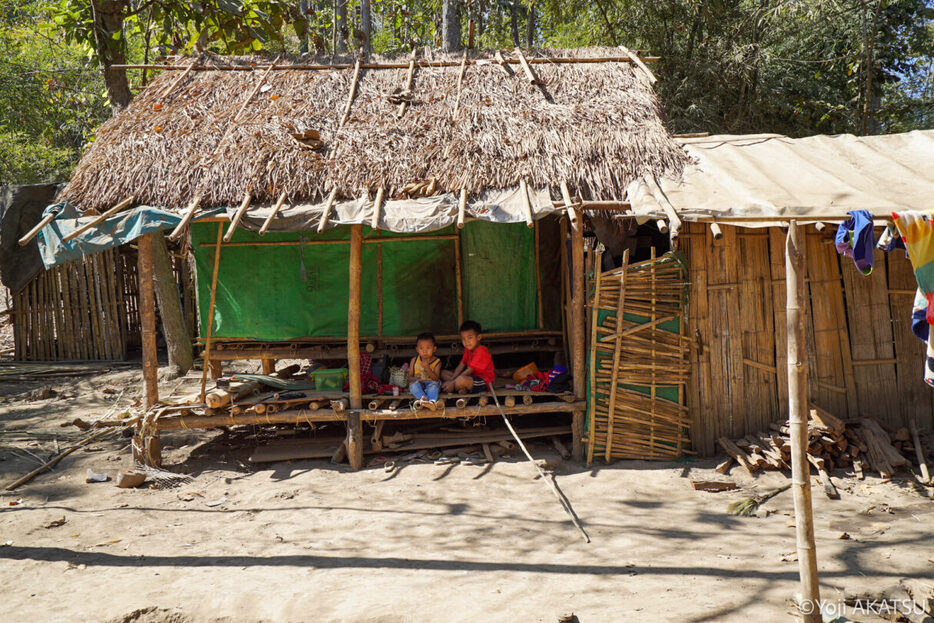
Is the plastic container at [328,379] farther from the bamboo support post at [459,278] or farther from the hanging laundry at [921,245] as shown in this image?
the hanging laundry at [921,245]

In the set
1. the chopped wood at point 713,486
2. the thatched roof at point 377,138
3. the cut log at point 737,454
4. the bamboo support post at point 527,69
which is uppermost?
the bamboo support post at point 527,69

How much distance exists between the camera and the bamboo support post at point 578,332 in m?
6.11

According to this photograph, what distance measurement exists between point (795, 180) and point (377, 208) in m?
3.73

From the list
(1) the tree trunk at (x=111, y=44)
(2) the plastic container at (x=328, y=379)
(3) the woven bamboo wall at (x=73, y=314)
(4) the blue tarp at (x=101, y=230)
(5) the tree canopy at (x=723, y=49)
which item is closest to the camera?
(4) the blue tarp at (x=101, y=230)

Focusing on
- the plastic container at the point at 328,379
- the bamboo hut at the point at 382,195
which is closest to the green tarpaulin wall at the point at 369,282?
the bamboo hut at the point at 382,195

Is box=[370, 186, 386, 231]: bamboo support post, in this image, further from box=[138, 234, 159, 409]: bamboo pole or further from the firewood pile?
the firewood pile

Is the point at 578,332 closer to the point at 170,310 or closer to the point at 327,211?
the point at 327,211

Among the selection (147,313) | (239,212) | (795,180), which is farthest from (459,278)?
(795,180)

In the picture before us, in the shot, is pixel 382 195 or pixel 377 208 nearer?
pixel 377 208

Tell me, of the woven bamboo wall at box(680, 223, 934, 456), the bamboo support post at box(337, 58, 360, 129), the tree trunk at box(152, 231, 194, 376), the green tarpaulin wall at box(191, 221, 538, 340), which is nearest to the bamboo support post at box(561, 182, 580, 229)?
the woven bamboo wall at box(680, 223, 934, 456)

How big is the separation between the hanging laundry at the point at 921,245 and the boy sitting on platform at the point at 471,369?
3.71 meters

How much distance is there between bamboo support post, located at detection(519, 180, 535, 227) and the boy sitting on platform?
147cm

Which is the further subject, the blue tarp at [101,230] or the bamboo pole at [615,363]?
the bamboo pole at [615,363]

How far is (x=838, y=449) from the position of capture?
572 centimetres
